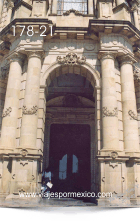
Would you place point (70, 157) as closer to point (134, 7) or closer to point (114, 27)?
point (114, 27)

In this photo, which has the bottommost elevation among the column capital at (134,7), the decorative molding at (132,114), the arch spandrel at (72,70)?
the decorative molding at (132,114)

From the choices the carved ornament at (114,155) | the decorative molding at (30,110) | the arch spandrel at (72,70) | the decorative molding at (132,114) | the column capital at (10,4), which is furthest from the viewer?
the column capital at (10,4)

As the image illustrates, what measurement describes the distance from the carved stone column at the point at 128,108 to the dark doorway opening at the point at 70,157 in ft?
28.9

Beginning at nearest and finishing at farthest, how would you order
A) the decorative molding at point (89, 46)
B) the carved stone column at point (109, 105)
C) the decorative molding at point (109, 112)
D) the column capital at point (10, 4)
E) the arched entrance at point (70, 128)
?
the carved stone column at point (109, 105) → the decorative molding at point (109, 112) → the decorative molding at point (89, 46) → the arched entrance at point (70, 128) → the column capital at point (10, 4)

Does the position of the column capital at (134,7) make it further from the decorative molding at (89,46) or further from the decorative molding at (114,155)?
the decorative molding at (114,155)

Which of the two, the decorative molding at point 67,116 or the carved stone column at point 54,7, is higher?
the carved stone column at point 54,7

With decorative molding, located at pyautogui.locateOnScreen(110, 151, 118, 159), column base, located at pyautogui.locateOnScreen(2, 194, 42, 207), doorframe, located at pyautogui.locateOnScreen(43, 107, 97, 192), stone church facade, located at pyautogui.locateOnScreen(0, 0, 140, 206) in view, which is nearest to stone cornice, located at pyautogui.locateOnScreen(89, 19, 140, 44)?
stone church facade, located at pyautogui.locateOnScreen(0, 0, 140, 206)

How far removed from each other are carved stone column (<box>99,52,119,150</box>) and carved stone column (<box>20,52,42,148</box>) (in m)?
4.59

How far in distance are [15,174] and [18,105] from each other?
4.78m

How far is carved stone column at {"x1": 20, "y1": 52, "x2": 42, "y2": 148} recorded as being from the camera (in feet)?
44.1

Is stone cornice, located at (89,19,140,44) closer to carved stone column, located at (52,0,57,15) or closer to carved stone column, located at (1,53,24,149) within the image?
carved stone column, located at (52,0,57,15)

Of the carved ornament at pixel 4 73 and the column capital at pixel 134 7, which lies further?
the column capital at pixel 134 7

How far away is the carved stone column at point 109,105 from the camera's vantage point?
Answer: 13289mm

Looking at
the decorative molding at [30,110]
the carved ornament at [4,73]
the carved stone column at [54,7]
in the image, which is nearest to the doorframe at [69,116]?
the carved ornament at [4,73]
